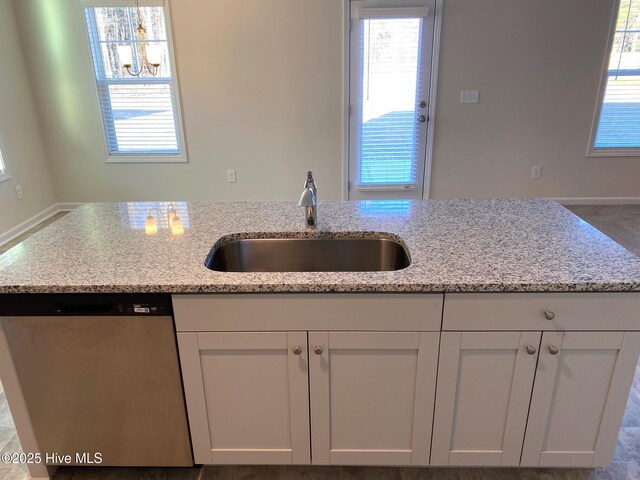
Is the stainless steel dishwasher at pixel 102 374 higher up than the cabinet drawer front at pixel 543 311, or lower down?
lower down

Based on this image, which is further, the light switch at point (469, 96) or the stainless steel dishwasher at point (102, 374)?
the light switch at point (469, 96)

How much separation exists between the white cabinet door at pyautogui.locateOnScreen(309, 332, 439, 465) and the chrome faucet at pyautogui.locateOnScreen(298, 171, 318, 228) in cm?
49

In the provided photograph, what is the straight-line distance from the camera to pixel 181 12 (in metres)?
4.12

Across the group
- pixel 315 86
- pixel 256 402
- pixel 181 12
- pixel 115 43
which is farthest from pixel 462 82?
pixel 256 402

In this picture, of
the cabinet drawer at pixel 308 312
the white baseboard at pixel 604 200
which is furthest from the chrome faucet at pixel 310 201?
the white baseboard at pixel 604 200

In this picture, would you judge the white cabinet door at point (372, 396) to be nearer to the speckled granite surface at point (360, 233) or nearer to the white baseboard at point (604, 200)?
the speckled granite surface at point (360, 233)

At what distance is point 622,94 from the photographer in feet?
14.3

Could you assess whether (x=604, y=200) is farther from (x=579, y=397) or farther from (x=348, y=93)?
(x=579, y=397)

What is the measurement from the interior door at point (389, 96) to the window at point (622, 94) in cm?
179

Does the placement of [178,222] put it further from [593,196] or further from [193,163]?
[593,196]

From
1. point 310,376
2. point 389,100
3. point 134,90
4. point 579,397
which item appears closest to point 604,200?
point 389,100

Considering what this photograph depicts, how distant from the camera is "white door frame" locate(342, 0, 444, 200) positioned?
410cm

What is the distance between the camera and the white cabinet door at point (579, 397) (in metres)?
1.32

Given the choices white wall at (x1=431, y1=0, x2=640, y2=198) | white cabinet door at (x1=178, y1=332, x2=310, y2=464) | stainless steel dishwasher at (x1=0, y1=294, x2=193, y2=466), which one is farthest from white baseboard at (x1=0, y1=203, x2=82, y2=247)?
white wall at (x1=431, y1=0, x2=640, y2=198)
